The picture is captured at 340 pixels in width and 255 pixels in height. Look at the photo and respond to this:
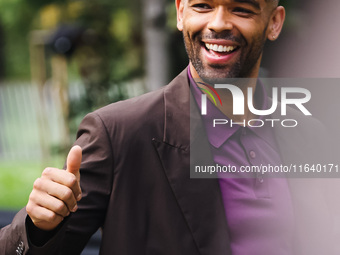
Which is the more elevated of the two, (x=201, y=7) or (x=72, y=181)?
(x=201, y=7)

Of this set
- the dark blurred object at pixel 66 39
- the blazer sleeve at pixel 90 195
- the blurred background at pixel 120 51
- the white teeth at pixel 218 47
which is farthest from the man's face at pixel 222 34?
the dark blurred object at pixel 66 39

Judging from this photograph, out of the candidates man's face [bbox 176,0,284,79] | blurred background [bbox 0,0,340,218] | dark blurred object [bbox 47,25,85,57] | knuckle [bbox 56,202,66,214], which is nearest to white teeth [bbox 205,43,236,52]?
man's face [bbox 176,0,284,79]

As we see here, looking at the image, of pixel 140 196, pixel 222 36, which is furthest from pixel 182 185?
pixel 222 36

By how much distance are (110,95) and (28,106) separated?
652 centimetres

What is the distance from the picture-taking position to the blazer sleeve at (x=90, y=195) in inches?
63.7

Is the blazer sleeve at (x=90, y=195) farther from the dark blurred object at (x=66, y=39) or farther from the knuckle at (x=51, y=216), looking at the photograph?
the dark blurred object at (x=66, y=39)

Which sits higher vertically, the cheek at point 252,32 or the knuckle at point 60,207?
the cheek at point 252,32

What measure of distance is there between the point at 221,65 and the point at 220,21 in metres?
0.15

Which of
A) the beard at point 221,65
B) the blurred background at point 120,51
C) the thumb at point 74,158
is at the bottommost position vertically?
the blurred background at point 120,51

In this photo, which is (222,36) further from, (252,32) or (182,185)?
(182,185)

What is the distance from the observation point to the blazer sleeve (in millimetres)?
1618

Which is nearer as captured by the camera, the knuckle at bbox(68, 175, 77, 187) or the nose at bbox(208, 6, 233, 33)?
the knuckle at bbox(68, 175, 77, 187)

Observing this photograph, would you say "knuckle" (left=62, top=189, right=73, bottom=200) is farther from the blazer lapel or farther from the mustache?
the mustache

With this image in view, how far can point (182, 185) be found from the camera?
171cm
